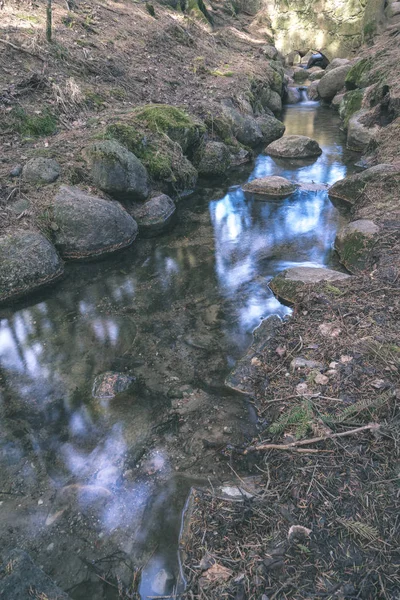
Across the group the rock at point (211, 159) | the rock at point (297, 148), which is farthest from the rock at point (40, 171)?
the rock at point (297, 148)

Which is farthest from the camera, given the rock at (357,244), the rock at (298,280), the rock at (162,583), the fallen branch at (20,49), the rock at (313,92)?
the rock at (313,92)

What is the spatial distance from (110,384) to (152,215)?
4491 mm

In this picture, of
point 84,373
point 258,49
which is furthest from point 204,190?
point 258,49

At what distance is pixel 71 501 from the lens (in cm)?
279

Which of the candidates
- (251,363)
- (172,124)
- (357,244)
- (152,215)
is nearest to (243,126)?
(172,124)

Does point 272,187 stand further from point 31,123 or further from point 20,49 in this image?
point 20,49

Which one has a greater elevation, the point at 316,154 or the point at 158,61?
the point at 158,61

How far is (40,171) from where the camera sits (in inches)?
258

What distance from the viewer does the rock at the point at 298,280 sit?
474 cm

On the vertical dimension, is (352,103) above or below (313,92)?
below

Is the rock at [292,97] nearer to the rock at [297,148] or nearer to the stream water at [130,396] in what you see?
the rock at [297,148]

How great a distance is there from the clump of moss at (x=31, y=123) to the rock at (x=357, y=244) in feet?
20.5

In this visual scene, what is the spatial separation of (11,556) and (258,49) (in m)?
25.4

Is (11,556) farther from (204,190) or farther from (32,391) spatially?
(204,190)
